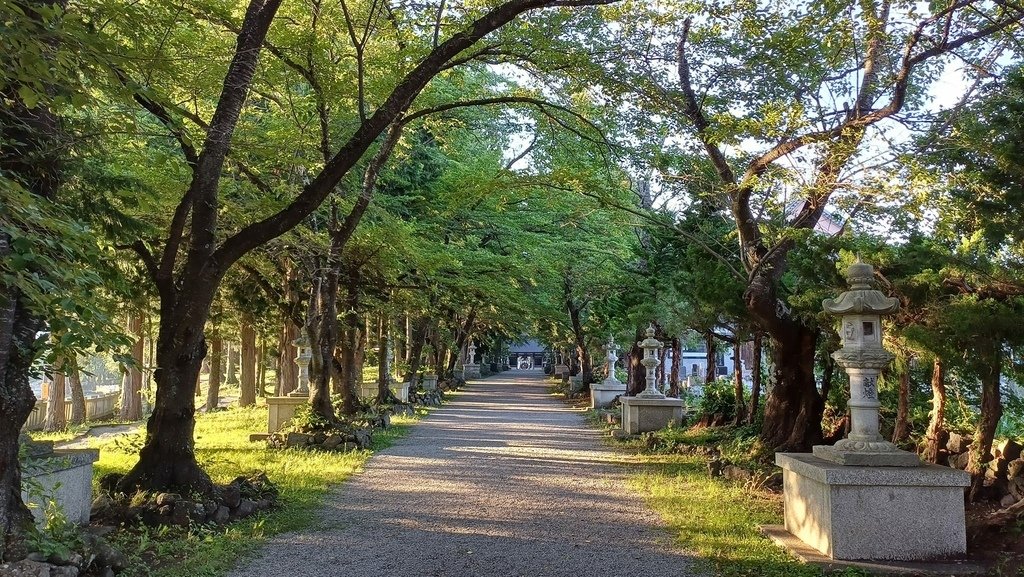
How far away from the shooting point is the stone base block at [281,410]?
567 inches

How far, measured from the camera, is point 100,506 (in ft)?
22.1

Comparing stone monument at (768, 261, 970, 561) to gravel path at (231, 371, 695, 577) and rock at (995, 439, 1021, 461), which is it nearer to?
gravel path at (231, 371, 695, 577)

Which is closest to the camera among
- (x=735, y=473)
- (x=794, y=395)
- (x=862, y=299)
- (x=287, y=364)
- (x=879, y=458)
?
(x=879, y=458)

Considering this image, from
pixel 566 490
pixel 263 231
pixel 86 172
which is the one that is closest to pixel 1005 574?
pixel 566 490

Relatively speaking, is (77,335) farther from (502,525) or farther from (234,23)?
(234,23)

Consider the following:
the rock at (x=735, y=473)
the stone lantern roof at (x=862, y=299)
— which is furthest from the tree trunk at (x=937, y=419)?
the rock at (x=735, y=473)

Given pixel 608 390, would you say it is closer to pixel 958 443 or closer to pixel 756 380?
pixel 756 380

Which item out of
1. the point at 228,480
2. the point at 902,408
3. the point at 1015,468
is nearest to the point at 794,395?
the point at 902,408

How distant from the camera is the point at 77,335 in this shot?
11.0 ft

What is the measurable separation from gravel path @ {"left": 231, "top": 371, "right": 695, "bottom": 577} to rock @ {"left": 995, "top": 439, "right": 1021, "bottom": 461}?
3295mm

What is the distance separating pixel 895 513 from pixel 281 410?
39.3ft

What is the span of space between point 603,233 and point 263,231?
51.7 ft

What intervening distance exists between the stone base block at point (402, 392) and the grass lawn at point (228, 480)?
6034 millimetres

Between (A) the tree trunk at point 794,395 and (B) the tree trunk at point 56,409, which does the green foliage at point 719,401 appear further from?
(B) the tree trunk at point 56,409
